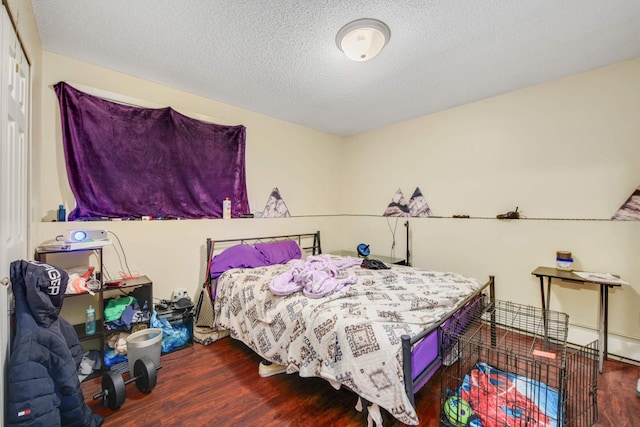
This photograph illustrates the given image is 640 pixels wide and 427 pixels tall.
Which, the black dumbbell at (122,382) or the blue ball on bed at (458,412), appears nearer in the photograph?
the blue ball on bed at (458,412)

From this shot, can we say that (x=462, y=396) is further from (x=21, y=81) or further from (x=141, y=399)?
(x=21, y=81)

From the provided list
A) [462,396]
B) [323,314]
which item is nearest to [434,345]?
[462,396]

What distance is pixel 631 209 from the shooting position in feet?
8.31

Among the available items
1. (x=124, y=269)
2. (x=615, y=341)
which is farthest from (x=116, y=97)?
(x=615, y=341)

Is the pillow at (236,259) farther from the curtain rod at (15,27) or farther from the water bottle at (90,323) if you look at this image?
the curtain rod at (15,27)

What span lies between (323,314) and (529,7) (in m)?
→ 2.50

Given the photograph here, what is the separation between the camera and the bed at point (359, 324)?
1.55 meters

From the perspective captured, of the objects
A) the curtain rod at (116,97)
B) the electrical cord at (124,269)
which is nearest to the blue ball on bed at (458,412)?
the electrical cord at (124,269)

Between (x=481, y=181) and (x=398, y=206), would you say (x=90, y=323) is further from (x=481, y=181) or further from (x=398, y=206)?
(x=481, y=181)

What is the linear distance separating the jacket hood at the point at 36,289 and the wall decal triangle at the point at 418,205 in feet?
12.6

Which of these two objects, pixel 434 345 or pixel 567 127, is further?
pixel 567 127

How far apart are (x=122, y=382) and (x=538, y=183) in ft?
13.8

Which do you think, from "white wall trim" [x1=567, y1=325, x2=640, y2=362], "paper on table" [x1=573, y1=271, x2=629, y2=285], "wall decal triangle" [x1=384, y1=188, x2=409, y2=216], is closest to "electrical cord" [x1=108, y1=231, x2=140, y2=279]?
"wall decal triangle" [x1=384, y1=188, x2=409, y2=216]

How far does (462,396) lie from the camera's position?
185 centimetres
